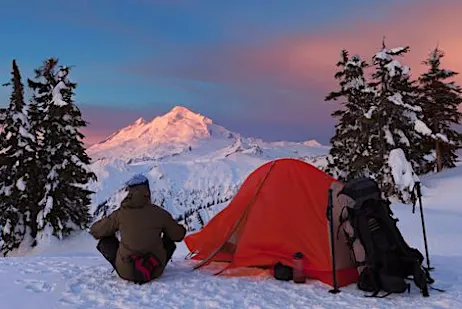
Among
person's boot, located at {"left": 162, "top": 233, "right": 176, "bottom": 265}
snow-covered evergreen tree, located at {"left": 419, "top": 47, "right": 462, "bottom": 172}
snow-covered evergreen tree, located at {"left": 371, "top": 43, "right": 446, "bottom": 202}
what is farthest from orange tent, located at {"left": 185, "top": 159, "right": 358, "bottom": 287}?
snow-covered evergreen tree, located at {"left": 419, "top": 47, "right": 462, "bottom": 172}

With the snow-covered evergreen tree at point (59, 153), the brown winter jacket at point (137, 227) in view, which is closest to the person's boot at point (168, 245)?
the brown winter jacket at point (137, 227)

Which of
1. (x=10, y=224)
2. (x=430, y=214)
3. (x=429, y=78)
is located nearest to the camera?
(x=430, y=214)

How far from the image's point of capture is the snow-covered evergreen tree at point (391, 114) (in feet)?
77.0

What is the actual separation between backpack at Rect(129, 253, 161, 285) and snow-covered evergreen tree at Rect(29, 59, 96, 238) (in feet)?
58.1

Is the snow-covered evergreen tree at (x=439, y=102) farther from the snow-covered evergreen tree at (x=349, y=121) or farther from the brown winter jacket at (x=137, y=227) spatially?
the brown winter jacket at (x=137, y=227)

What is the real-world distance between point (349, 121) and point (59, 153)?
18.0 m

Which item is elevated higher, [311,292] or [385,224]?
[385,224]

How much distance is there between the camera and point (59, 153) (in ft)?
77.3

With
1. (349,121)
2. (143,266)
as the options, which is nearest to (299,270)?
(143,266)

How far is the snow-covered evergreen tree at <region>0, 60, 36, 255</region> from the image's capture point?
22594 mm

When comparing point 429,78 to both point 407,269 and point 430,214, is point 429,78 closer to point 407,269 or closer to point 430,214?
point 430,214

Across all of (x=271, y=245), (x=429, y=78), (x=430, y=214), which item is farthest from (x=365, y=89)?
(x=271, y=245)

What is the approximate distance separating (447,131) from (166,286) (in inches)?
1227

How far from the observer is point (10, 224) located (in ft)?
75.2
